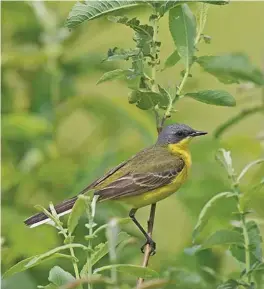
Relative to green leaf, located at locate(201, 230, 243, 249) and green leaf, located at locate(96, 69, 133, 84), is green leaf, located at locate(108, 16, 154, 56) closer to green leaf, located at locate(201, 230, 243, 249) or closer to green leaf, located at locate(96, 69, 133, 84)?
green leaf, located at locate(96, 69, 133, 84)

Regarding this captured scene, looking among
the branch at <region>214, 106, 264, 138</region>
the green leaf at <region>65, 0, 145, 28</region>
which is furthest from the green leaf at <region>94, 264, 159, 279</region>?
the branch at <region>214, 106, 264, 138</region>

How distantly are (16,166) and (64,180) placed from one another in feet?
1.14

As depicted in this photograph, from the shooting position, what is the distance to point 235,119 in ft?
10.0

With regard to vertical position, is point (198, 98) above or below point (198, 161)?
above

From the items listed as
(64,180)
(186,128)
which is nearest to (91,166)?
(64,180)

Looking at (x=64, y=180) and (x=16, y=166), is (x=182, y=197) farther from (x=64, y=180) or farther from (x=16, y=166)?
(x=16, y=166)

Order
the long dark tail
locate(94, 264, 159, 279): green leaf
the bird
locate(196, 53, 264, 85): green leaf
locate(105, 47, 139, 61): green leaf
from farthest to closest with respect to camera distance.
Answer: the bird < the long dark tail < locate(196, 53, 264, 85): green leaf < locate(105, 47, 139, 61): green leaf < locate(94, 264, 159, 279): green leaf

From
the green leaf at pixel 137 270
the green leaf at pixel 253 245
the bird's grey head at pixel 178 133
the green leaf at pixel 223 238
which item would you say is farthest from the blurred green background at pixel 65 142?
the green leaf at pixel 137 270

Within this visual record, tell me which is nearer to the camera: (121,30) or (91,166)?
(91,166)

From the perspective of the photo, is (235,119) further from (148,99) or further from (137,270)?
(137,270)

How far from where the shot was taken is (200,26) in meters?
2.26

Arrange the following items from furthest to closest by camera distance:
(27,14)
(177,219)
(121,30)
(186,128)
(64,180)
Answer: (121,30) → (177,219) → (27,14) → (64,180) → (186,128)

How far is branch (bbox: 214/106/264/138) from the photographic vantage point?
2.96 m

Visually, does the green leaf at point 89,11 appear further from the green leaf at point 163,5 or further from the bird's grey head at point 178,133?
the bird's grey head at point 178,133
